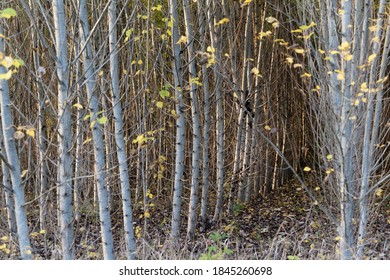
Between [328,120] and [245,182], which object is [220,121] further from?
[328,120]

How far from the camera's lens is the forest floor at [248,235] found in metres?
5.23

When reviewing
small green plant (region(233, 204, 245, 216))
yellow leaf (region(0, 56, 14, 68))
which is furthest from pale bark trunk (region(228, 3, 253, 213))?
yellow leaf (region(0, 56, 14, 68))

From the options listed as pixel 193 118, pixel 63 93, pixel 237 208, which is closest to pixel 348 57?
pixel 63 93

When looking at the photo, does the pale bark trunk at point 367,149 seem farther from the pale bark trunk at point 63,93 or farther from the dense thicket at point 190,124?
the pale bark trunk at point 63,93

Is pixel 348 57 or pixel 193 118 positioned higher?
pixel 348 57

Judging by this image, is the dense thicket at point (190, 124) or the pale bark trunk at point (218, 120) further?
the pale bark trunk at point (218, 120)

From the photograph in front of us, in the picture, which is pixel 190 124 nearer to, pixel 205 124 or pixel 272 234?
pixel 205 124

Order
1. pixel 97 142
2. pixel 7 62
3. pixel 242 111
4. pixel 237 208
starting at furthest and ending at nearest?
pixel 237 208
pixel 242 111
pixel 97 142
pixel 7 62

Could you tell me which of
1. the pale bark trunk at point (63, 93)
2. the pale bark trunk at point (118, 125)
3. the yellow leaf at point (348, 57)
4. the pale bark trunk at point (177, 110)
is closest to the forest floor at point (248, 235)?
the pale bark trunk at point (177, 110)

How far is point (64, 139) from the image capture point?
124 inches

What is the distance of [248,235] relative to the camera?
6.40 meters

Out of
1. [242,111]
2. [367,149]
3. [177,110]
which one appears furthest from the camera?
[242,111]

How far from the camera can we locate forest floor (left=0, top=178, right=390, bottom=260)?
523 cm
